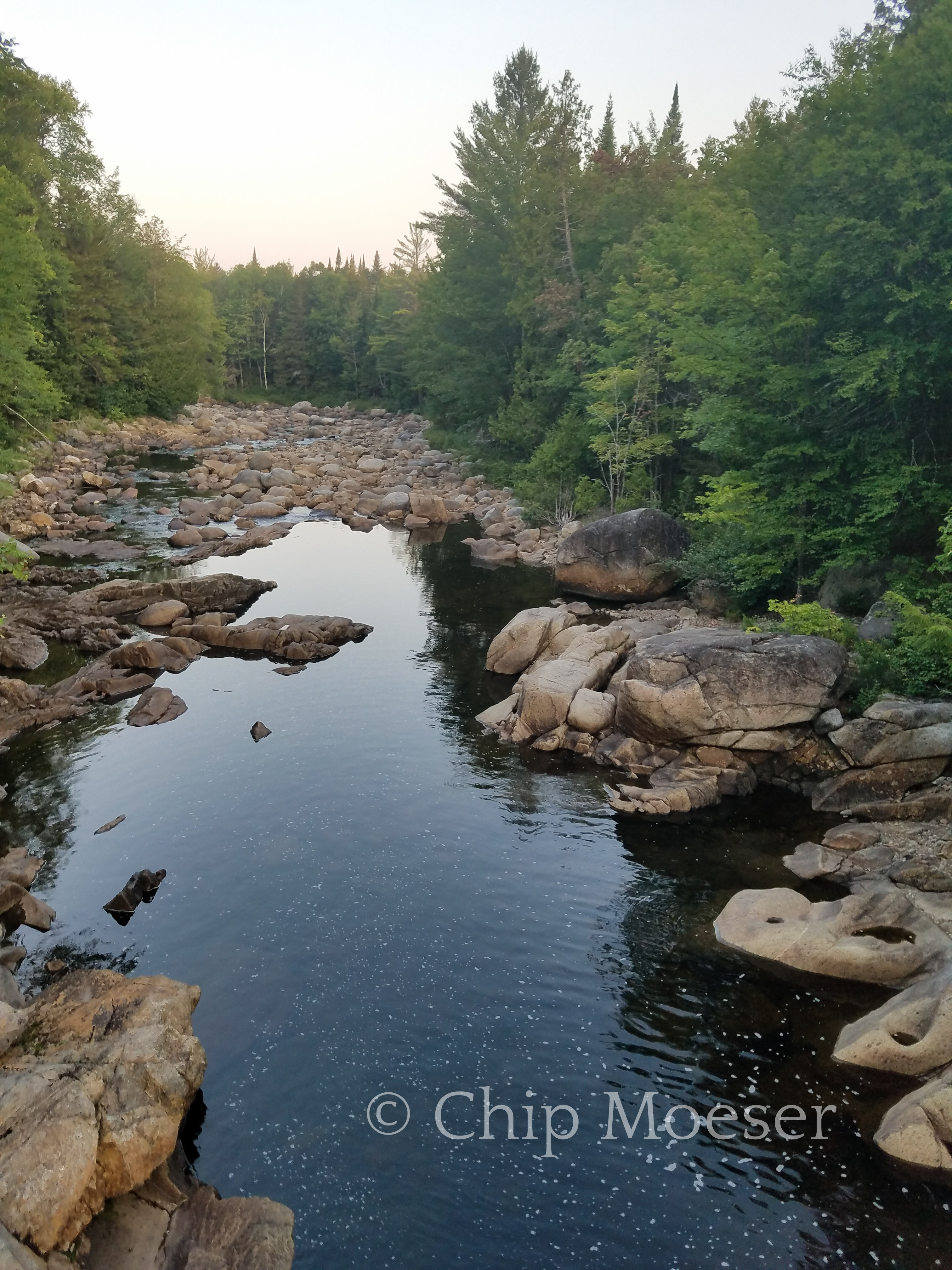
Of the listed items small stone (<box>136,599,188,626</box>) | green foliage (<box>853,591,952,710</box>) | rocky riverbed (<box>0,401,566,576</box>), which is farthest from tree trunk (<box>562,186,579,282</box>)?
green foliage (<box>853,591,952,710</box>)

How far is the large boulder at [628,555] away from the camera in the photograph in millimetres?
24266

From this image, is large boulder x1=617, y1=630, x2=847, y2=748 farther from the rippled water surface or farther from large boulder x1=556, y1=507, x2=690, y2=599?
large boulder x1=556, y1=507, x2=690, y2=599

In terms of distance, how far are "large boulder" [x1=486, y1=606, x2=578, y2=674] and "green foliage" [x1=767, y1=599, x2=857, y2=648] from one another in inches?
211

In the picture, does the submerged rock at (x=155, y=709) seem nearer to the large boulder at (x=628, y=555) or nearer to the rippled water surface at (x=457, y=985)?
the rippled water surface at (x=457, y=985)

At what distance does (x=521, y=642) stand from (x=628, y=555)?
6.25 meters

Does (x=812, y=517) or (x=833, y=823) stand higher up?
(x=812, y=517)

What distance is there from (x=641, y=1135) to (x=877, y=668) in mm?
9900

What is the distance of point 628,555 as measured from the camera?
960 inches

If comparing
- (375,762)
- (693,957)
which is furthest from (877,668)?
(375,762)

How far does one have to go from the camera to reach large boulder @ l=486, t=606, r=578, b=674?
1953cm

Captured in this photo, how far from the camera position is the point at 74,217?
50.5 m

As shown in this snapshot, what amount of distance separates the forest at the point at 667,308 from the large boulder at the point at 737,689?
3248 millimetres

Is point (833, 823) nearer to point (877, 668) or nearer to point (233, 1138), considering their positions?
point (877, 668)

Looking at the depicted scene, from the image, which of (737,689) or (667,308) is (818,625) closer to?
(737,689)
